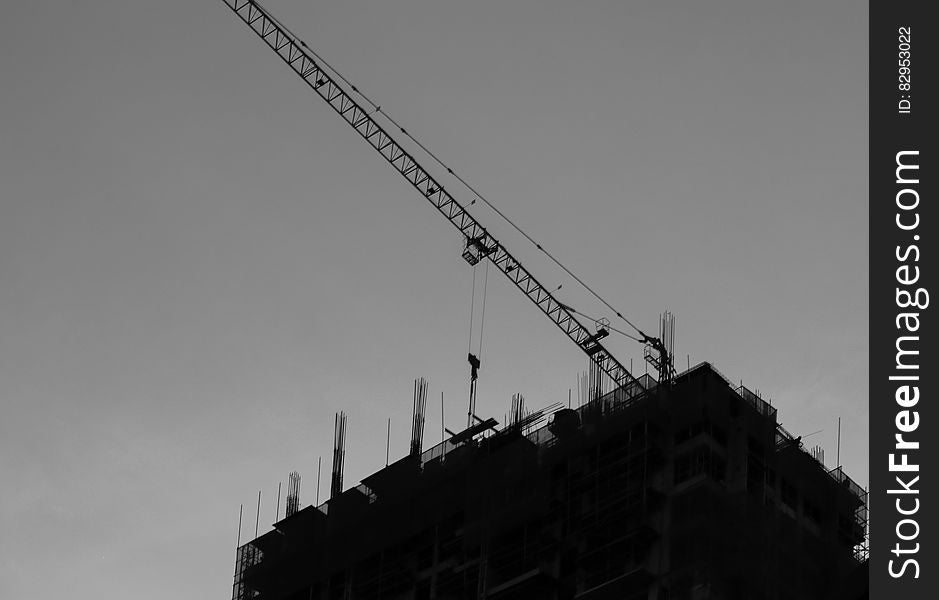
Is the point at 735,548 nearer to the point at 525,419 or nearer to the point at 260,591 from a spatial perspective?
the point at 525,419

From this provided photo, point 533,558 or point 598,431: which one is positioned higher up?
point 598,431

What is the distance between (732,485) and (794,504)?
5.71 m

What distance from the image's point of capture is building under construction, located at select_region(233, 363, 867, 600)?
95875 mm

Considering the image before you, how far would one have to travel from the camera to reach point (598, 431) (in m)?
102

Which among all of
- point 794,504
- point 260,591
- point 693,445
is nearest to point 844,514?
point 794,504

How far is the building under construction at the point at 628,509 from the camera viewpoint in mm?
95875

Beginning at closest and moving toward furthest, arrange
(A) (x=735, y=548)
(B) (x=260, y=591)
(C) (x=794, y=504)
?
1. (A) (x=735, y=548)
2. (C) (x=794, y=504)
3. (B) (x=260, y=591)

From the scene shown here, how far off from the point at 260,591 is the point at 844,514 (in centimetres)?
3672

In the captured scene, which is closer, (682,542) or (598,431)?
(682,542)

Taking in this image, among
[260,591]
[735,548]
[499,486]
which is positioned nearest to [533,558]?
[499,486]

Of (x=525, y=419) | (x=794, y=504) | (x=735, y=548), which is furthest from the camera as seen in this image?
(x=525, y=419)

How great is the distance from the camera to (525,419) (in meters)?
109

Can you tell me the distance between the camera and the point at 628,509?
97938 millimetres

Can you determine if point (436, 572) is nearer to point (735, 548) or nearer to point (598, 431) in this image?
point (598, 431)
